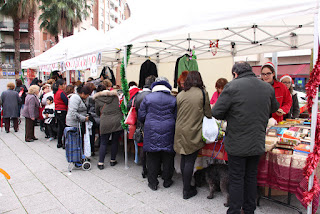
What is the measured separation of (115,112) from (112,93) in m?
0.36

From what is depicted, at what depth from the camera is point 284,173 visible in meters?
2.72

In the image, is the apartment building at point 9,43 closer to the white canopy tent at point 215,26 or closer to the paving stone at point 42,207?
the white canopy tent at point 215,26

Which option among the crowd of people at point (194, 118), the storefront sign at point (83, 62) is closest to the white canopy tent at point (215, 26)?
the storefront sign at point (83, 62)

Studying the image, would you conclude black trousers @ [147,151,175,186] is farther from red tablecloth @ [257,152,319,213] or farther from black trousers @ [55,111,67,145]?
black trousers @ [55,111,67,145]

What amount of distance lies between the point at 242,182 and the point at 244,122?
65 centimetres

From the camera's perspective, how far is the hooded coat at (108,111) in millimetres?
4367

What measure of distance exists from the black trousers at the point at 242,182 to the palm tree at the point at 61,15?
21.7 m

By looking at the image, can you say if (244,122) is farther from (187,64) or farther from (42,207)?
(187,64)

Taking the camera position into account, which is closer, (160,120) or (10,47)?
(160,120)

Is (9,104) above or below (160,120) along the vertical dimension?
below

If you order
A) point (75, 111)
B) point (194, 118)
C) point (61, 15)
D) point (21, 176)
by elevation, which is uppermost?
point (61, 15)

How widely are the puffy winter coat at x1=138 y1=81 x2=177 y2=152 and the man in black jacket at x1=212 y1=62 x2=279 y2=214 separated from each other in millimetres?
972


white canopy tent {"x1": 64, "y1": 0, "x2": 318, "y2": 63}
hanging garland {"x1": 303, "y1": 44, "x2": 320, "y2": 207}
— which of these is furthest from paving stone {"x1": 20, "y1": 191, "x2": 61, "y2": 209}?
hanging garland {"x1": 303, "y1": 44, "x2": 320, "y2": 207}

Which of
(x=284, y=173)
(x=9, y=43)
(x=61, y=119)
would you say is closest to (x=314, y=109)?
(x=284, y=173)
